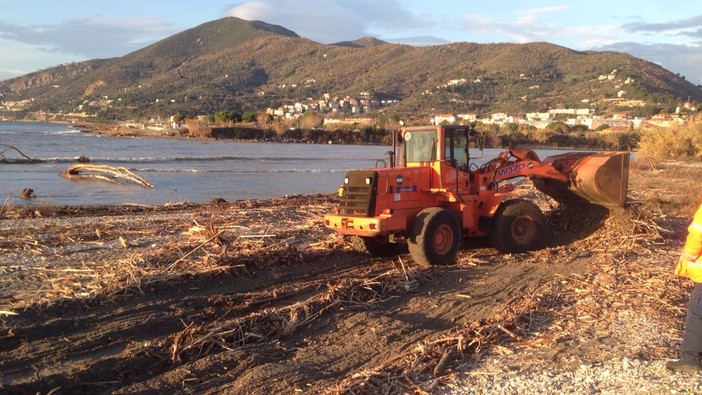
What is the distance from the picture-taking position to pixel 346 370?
688 cm

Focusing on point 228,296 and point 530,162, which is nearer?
point 228,296

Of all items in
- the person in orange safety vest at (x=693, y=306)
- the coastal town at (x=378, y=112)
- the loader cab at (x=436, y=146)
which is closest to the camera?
the person in orange safety vest at (x=693, y=306)

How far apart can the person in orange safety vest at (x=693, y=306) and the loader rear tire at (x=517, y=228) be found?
5958mm

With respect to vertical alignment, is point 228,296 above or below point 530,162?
below

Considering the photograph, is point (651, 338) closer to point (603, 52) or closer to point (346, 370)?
point (346, 370)

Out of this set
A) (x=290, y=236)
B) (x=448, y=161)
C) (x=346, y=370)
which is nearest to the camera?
(x=346, y=370)

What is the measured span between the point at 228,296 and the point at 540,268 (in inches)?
205

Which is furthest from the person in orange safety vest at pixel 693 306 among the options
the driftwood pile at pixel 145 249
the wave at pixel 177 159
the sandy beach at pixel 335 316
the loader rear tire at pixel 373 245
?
the wave at pixel 177 159

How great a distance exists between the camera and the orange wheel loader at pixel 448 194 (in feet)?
38.1

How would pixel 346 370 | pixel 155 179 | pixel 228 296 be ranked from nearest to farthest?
1. pixel 346 370
2. pixel 228 296
3. pixel 155 179

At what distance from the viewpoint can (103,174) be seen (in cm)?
3198

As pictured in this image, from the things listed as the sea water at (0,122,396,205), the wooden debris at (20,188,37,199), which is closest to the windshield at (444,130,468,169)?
the sea water at (0,122,396,205)

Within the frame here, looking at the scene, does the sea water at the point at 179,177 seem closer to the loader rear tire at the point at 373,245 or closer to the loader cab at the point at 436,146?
the loader rear tire at the point at 373,245

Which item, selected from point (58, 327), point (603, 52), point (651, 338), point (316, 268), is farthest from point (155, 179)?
point (603, 52)
